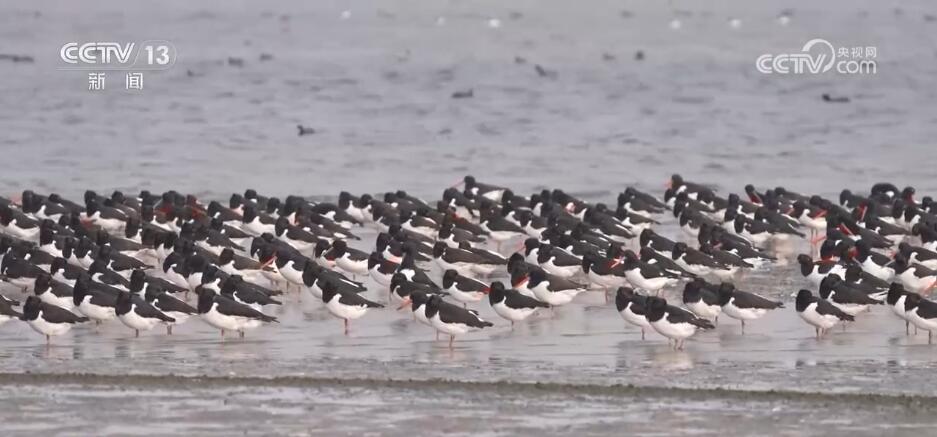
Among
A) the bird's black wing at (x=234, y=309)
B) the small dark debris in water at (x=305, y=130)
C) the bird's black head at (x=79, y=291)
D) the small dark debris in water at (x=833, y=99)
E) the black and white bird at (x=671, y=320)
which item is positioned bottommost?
the black and white bird at (x=671, y=320)

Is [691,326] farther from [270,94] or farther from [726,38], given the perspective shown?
[726,38]

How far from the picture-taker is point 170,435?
493 inches

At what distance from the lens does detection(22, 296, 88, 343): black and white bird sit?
16.1 meters

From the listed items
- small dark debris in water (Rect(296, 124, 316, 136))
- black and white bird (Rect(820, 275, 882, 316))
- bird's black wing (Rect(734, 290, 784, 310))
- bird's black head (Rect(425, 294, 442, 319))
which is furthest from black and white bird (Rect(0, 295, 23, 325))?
small dark debris in water (Rect(296, 124, 316, 136))

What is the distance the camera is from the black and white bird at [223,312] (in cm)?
1656

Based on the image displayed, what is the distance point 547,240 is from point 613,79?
30351mm

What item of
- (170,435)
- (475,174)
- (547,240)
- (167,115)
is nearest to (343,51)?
(167,115)

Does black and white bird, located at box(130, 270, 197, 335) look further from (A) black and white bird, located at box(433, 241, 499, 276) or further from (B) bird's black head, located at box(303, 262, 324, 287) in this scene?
(A) black and white bird, located at box(433, 241, 499, 276)

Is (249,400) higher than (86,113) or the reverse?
the reverse

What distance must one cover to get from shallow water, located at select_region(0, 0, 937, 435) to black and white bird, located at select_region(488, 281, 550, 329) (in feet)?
0.58

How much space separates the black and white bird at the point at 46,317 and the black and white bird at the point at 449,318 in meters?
3.19

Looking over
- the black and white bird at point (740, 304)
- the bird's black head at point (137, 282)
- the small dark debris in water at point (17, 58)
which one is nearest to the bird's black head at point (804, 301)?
the black and white bird at point (740, 304)

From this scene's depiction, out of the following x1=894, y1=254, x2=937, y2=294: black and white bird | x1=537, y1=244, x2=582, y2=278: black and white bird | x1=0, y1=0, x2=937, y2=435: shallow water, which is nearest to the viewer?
x1=0, y1=0, x2=937, y2=435: shallow water

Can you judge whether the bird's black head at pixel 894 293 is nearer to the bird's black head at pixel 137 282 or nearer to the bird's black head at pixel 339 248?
the bird's black head at pixel 339 248
